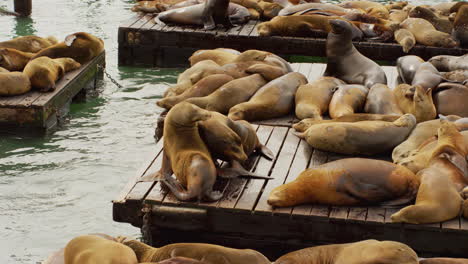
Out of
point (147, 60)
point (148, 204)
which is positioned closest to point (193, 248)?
point (148, 204)

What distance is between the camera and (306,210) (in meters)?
4.80

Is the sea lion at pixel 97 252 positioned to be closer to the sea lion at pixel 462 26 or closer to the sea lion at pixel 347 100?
the sea lion at pixel 347 100

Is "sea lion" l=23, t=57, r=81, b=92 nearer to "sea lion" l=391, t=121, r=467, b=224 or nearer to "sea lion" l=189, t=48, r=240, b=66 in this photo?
"sea lion" l=189, t=48, r=240, b=66

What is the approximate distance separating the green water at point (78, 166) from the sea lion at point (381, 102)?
5.63 ft

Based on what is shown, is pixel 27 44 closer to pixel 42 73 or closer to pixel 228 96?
pixel 42 73

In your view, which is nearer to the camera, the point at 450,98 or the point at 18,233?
the point at 18,233

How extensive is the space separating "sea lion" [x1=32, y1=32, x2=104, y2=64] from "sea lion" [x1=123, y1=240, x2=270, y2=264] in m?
4.70

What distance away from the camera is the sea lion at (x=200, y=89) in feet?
21.9

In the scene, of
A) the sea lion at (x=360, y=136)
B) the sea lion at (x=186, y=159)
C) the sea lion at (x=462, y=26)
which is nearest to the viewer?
the sea lion at (x=186, y=159)

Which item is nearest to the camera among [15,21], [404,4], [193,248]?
[193,248]

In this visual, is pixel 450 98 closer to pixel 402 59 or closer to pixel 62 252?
pixel 402 59

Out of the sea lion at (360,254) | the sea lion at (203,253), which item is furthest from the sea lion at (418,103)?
the sea lion at (203,253)

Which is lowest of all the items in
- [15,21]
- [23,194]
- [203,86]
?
[15,21]

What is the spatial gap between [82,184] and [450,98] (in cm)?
287
